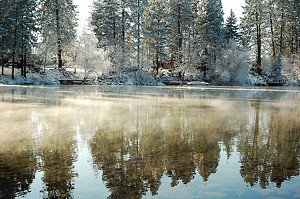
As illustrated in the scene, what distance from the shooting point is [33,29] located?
1304 inches

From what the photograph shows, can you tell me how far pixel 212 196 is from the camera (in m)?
3.06

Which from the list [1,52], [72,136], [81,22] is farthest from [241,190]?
[81,22]

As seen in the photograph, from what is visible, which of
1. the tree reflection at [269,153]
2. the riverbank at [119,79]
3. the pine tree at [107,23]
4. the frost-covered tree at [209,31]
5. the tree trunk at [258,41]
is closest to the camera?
the tree reflection at [269,153]

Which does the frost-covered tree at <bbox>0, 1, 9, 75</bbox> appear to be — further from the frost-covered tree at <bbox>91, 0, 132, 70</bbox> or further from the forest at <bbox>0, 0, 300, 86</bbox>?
the frost-covered tree at <bbox>91, 0, 132, 70</bbox>

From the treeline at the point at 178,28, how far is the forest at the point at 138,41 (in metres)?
0.14

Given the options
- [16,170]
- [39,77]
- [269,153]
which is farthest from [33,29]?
[269,153]

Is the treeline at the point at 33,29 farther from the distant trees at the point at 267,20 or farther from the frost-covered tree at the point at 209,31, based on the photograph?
the distant trees at the point at 267,20

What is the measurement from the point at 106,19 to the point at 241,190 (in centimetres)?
3868

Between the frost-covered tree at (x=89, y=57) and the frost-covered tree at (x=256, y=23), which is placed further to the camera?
the frost-covered tree at (x=256, y=23)

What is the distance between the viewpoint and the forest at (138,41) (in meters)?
33.3

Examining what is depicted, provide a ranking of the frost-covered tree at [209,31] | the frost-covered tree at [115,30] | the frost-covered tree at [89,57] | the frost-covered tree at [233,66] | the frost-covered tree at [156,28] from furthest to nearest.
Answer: the frost-covered tree at [209,31] < the frost-covered tree at [156,28] < the frost-covered tree at [115,30] < the frost-covered tree at [89,57] < the frost-covered tree at [233,66]

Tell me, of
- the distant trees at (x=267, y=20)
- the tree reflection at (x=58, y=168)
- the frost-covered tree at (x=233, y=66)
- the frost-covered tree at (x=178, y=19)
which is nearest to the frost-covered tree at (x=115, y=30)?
the frost-covered tree at (x=178, y=19)

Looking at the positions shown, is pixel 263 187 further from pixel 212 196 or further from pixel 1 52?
pixel 1 52

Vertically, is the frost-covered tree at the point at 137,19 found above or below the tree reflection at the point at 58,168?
above
